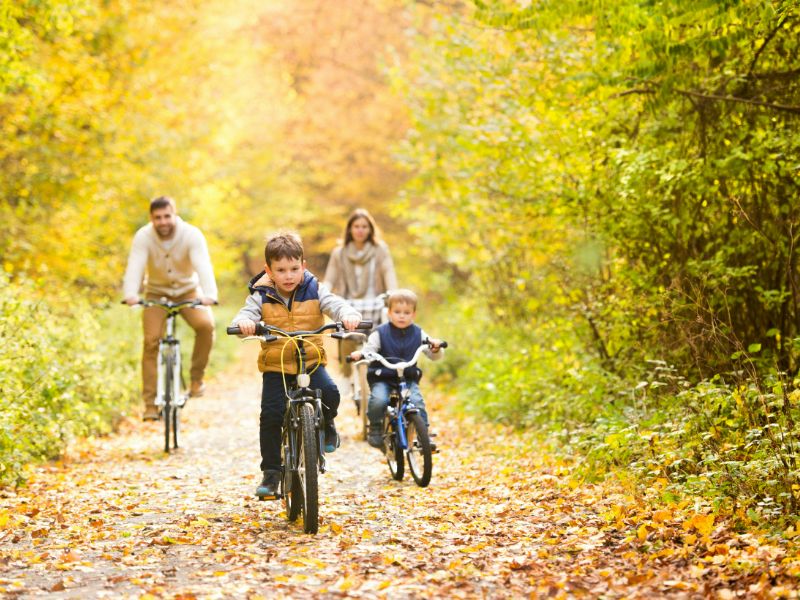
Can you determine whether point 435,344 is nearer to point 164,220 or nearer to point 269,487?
point 269,487

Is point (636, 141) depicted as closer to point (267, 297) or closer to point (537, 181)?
point (537, 181)

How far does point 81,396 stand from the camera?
10969 millimetres

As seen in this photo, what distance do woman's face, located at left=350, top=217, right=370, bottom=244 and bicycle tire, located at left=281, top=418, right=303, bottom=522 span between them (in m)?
4.57

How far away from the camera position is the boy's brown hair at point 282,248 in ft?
21.1

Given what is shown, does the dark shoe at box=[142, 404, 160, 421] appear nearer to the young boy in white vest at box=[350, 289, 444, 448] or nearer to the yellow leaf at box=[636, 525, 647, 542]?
the young boy in white vest at box=[350, 289, 444, 448]

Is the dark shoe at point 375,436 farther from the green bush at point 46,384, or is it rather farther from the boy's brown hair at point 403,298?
the green bush at point 46,384

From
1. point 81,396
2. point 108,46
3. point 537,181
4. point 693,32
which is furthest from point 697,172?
point 108,46

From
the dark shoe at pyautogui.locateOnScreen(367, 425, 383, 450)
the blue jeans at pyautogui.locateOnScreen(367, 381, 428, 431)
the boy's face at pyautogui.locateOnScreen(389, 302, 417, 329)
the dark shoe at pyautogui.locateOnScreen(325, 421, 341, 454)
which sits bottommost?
the dark shoe at pyautogui.locateOnScreen(367, 425, 383, 450)

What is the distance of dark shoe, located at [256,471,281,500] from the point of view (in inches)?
264

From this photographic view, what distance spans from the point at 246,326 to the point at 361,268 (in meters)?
4.99

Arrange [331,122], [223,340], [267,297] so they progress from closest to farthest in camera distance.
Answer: [267,297] < [223,340] < [331,122]

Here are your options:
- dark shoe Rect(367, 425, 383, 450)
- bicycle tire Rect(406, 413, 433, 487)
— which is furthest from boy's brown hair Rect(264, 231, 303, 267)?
dark shoe Rect(367, 425, 383, 450)

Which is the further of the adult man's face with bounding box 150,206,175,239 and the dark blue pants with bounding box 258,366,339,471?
the adult man's face with bounding box 150,206,175,239

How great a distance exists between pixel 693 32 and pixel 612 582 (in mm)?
4832
